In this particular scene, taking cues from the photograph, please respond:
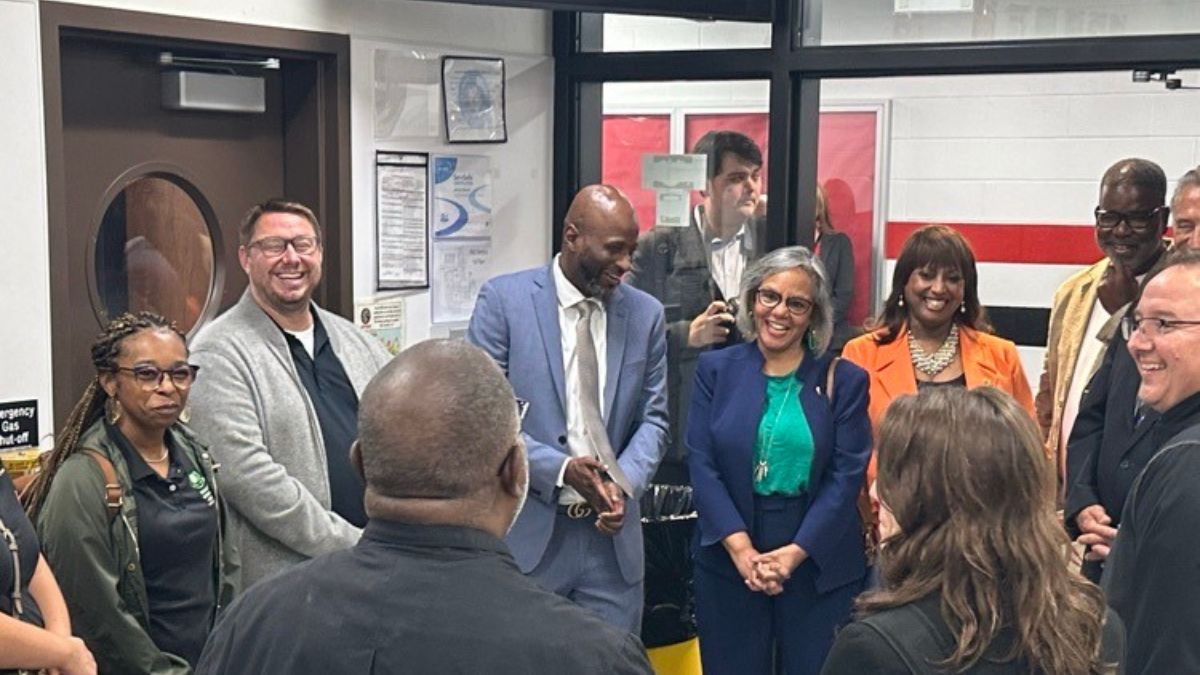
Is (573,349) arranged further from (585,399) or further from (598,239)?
(598,239)

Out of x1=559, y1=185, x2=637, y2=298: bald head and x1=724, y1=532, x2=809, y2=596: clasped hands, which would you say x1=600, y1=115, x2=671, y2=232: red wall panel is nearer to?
x1=559, y1=185, x2=637, y2=298: bald head

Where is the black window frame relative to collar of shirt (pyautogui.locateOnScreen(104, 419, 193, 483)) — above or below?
above

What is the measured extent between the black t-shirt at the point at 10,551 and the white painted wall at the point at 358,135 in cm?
82

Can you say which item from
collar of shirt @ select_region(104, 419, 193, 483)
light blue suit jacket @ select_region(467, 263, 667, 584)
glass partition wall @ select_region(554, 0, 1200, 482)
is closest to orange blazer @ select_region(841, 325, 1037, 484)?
light blue suit jacket @ select_region(467, 263, 667, 584)

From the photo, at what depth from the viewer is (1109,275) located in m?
3.82

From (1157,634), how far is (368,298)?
2658 mm

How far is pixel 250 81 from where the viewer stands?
4.13m

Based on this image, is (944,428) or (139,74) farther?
(139,74)

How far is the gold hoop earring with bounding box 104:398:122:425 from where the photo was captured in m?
3.01

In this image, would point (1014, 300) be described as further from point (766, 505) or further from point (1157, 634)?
point (1157, 634)

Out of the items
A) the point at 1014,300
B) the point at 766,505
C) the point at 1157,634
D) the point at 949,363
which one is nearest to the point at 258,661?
the point at 1157,634

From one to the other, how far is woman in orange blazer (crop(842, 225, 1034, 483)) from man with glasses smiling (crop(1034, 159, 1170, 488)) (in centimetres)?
14

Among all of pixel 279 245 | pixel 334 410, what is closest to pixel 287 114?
pixel 279 245

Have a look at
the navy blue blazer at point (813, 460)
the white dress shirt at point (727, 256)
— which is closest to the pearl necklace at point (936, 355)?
the navy blue blazer at point (813, 460)
